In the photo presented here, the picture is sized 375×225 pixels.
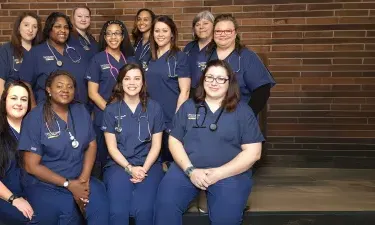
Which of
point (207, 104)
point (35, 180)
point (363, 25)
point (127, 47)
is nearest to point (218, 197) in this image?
point (207, 104)

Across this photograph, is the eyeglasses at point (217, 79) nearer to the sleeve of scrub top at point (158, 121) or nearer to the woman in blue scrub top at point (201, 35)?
the sleeve of scrub top at point (158, 121)

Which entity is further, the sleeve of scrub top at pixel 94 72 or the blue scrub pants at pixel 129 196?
the sleeve of scrub top at pixel 94 72

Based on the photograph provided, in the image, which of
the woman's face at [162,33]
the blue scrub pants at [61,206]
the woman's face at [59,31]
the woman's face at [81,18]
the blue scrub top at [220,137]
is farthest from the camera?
the woman's face at [81,18]

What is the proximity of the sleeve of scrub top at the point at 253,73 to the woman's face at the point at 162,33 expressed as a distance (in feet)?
1.90

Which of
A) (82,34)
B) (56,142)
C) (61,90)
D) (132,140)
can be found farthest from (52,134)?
(82,34)

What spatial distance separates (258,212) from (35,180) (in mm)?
1445

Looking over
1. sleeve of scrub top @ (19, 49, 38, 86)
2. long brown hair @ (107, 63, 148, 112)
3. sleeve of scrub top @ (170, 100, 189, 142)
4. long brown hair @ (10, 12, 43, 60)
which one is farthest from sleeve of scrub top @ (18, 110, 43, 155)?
long brown hair @ (10, 12, 43, 60)

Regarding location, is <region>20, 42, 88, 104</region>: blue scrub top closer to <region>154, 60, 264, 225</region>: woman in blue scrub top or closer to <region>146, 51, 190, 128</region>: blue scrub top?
<region>146, 51, 190, 128</region>: blue scrub top

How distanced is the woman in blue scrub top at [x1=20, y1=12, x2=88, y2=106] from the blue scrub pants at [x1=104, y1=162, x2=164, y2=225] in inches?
33.8

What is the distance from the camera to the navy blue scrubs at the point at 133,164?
268cm

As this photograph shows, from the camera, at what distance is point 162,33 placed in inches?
128

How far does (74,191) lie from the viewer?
8.62ft

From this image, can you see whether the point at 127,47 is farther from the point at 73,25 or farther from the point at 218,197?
the point at 218,197

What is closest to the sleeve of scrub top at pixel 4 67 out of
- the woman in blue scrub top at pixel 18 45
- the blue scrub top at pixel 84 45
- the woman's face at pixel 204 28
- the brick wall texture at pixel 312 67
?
the woman in blue scrub top at pixel 18 45
